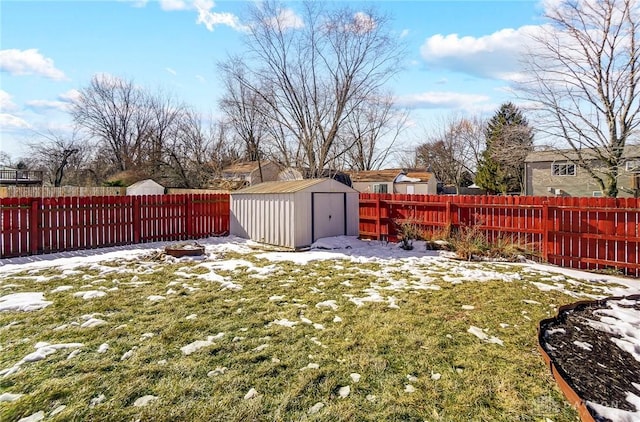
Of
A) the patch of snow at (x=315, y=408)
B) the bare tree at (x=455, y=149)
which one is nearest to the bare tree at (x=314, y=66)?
the patch of snow at (x=315, y=408)

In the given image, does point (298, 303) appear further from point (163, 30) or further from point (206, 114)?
point (206, 114)

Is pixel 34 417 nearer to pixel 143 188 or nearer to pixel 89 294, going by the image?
pixel 89 294

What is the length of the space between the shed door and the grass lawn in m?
3.50

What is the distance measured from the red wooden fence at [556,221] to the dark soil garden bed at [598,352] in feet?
7.52

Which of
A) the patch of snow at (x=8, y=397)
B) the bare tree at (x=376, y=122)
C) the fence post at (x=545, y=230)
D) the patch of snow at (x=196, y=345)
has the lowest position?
the patch of snow at (x=8, y=397)

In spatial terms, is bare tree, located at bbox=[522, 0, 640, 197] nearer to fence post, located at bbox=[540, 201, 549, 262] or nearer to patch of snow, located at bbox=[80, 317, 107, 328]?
fence post, located at bbox=[540, 201, 549, 262]

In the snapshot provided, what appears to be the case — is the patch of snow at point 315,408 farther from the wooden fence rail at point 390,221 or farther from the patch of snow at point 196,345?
the wooden fence rail at point 390,221

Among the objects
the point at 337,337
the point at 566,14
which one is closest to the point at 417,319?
the point at 337,337

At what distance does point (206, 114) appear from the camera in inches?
1069

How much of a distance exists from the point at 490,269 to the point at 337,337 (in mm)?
4322

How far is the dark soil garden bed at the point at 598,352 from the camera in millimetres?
2371

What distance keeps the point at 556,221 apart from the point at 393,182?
22.9 meters

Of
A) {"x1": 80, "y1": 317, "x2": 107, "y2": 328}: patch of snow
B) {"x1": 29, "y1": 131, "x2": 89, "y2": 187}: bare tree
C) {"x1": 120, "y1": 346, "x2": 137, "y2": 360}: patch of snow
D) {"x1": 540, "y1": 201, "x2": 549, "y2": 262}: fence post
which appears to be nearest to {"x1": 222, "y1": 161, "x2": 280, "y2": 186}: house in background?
{"x1": 29, "y1": 131, "x2": 89, "y2": 187}: bare tree

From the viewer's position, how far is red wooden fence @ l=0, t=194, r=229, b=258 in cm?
759
